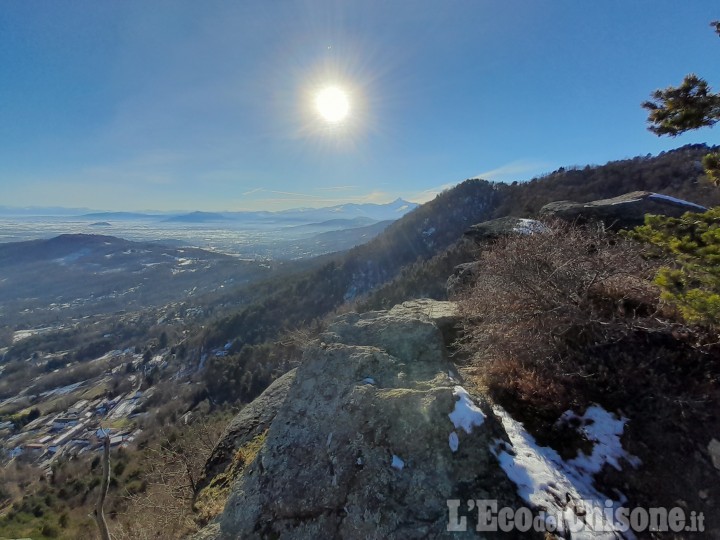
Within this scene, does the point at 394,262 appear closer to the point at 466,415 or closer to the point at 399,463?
the point at 466,415

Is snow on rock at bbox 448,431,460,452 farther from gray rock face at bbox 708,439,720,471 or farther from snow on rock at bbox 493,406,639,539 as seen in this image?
gray rock face at bbox 708,439,720,471

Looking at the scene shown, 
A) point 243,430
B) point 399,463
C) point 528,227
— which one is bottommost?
point 243,430

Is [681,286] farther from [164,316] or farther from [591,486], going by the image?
[164,316]

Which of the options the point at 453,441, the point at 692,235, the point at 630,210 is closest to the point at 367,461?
the point at 453,441

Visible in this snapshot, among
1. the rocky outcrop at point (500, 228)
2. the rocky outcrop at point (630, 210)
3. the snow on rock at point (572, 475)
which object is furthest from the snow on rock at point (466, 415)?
the rocky outcrop at point (630, 210)

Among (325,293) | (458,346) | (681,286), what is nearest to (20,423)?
(325,293)

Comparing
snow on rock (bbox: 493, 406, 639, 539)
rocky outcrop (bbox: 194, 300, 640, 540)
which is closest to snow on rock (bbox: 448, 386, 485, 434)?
rocky outcrop (bbox: 194, 300, 640, 540)
